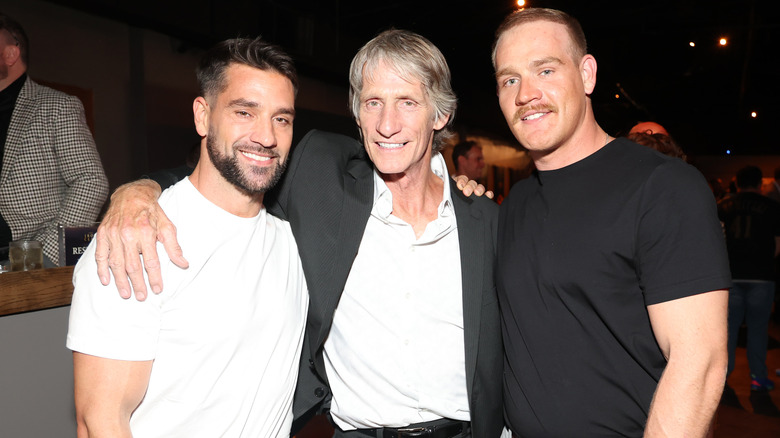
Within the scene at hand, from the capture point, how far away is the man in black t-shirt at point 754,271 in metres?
5.44

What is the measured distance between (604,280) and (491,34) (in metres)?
8.79

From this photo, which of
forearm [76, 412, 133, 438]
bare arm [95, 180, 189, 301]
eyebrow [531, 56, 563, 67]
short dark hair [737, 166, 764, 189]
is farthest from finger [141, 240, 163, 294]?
short dark hair [737, 166, 764, 189]

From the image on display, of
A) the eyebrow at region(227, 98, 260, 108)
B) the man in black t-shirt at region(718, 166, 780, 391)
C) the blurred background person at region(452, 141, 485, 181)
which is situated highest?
the eyebrow at region(227, 98, 260, 108)

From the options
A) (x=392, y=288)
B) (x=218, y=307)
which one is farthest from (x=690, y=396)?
(x=218, y=307)

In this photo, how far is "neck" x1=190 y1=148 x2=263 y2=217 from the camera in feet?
5.55

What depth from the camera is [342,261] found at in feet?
6.39

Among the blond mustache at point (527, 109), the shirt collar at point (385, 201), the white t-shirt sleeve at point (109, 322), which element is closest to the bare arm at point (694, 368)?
the blond mustache at point (527, 109)

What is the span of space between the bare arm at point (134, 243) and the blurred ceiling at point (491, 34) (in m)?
4.47

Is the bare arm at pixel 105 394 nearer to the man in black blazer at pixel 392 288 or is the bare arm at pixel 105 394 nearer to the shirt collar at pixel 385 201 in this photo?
the man in black blazer at pixel 392 288

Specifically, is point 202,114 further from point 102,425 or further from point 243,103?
point 102,425

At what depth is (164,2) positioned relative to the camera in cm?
588

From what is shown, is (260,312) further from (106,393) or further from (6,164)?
(6,164)

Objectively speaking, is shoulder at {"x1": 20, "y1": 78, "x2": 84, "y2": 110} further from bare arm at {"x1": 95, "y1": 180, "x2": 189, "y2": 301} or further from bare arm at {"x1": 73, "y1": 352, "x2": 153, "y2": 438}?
bare arm at {"x1": 73, "y1": 352, "x2": 153, "y2": 438}

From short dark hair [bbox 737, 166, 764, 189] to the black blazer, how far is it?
4.80 m
